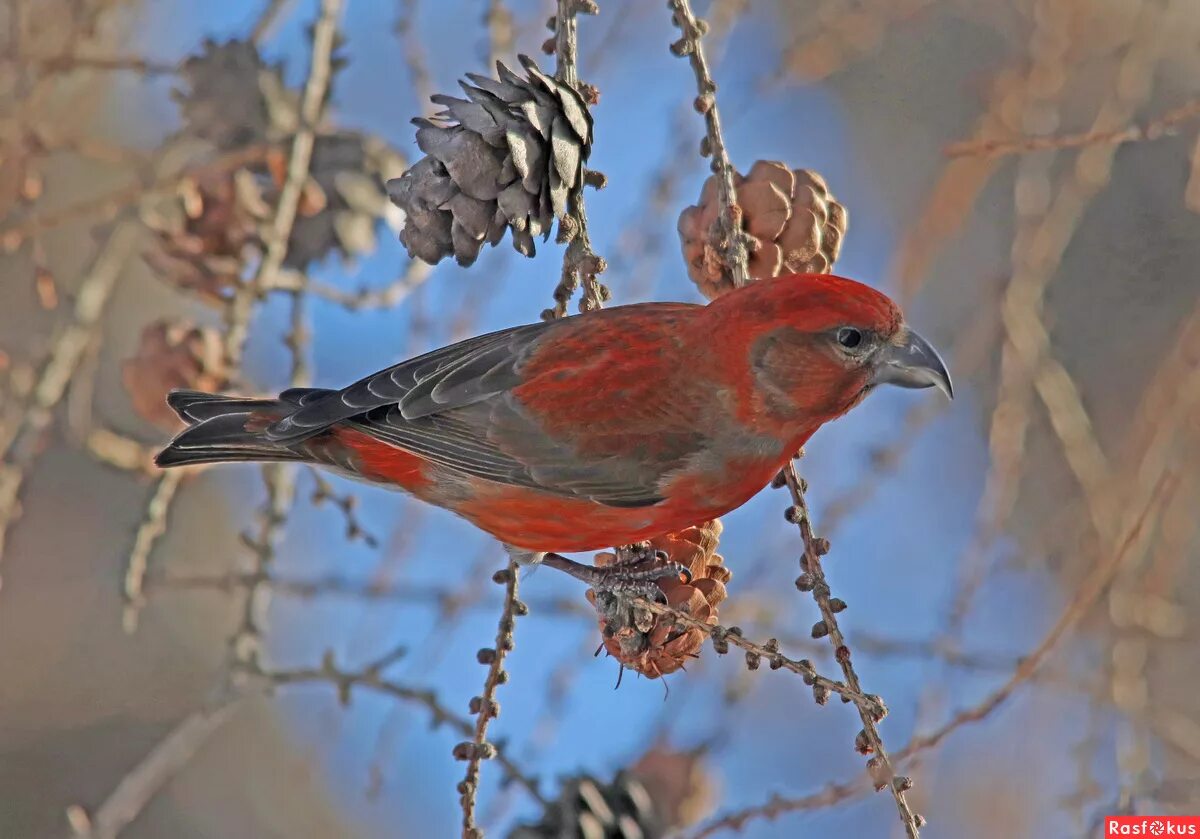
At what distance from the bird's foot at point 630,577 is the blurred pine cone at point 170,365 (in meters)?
1.14

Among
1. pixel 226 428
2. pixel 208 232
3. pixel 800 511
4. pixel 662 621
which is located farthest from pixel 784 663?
pixel 208 232

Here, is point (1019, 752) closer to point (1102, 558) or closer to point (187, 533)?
point (1102, 558)

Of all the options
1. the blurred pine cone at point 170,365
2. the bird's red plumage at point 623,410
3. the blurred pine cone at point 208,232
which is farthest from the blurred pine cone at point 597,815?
the blurred pine cone at point 208,232

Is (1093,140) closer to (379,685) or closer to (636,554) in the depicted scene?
(636,554)

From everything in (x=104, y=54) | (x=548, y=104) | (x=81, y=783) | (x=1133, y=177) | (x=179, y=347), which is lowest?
(x=81, y=783)

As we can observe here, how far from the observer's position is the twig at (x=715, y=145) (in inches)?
84.2

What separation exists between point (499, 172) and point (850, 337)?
77 centimetres

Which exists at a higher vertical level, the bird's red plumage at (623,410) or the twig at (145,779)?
the bird's red plumage at (623,410)

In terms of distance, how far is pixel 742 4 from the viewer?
315 cm

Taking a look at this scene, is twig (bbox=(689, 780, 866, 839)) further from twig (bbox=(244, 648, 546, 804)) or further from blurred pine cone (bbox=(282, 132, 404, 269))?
blurred pine cone (bbox=(282, 132, 404, 269))

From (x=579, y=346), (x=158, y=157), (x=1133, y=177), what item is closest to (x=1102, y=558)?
(x=579, y=346)

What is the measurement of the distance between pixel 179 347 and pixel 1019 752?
294cm

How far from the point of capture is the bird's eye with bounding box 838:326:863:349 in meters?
2.42

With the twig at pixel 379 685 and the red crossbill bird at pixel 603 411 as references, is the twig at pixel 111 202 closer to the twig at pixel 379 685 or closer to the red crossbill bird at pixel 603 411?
the red crossbill bird at pixel 603 411
